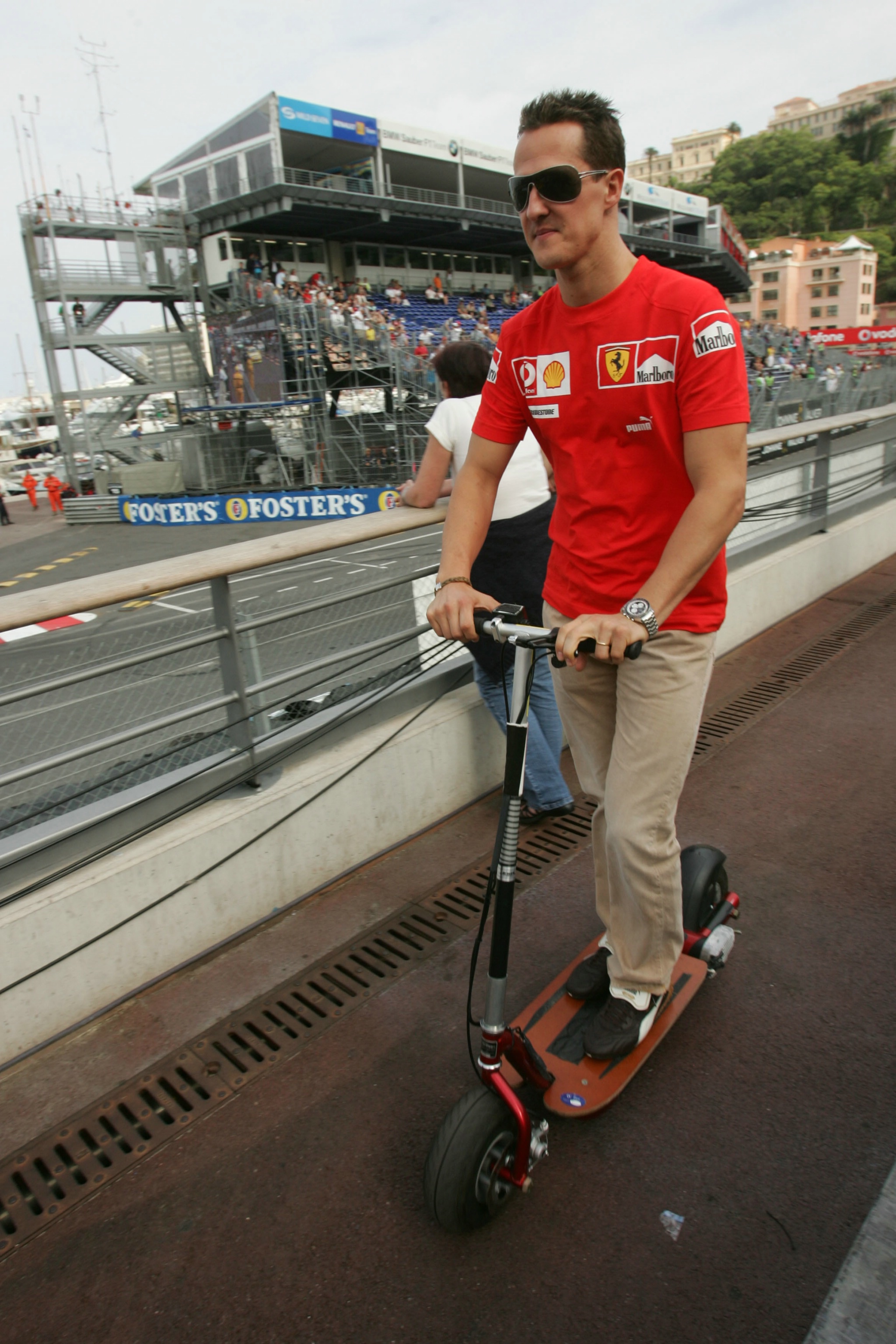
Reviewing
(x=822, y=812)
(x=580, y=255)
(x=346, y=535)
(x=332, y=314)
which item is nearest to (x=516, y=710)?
(x=580, y=255)

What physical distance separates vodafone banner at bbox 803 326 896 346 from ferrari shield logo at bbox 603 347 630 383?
74.9 meters

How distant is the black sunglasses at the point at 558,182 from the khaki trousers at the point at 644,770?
3.21ft

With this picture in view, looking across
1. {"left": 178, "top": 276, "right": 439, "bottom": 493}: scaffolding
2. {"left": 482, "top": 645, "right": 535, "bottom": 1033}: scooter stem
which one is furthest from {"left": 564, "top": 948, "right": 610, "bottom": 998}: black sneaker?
{"left": 178, "top": 276, "right": 439, "bottom": 493}: scaffolding

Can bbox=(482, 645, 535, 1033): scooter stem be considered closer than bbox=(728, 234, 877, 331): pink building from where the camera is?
Yes

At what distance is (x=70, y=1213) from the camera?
2.06 meters

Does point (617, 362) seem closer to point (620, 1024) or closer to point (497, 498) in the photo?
point (497, 498)

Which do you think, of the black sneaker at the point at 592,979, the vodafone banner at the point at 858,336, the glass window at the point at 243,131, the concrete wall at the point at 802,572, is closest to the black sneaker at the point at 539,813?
the black sneaker at the point at 592,979

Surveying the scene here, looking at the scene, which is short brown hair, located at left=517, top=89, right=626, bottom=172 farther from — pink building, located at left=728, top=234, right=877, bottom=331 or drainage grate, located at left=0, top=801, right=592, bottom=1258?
pink building, located at left=728, top=234, right=877, bottom=331

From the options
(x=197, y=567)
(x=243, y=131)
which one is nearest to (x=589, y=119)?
(x=197, y=567)

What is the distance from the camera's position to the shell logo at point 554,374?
6.79 ft

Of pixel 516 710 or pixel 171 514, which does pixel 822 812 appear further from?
pixel 171 514

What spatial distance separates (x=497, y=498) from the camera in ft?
11.0

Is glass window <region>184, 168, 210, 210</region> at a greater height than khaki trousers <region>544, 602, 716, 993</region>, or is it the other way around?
glass window <region>184, 168, 210, 210</region>

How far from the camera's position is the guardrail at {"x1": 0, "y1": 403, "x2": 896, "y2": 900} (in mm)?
2633
